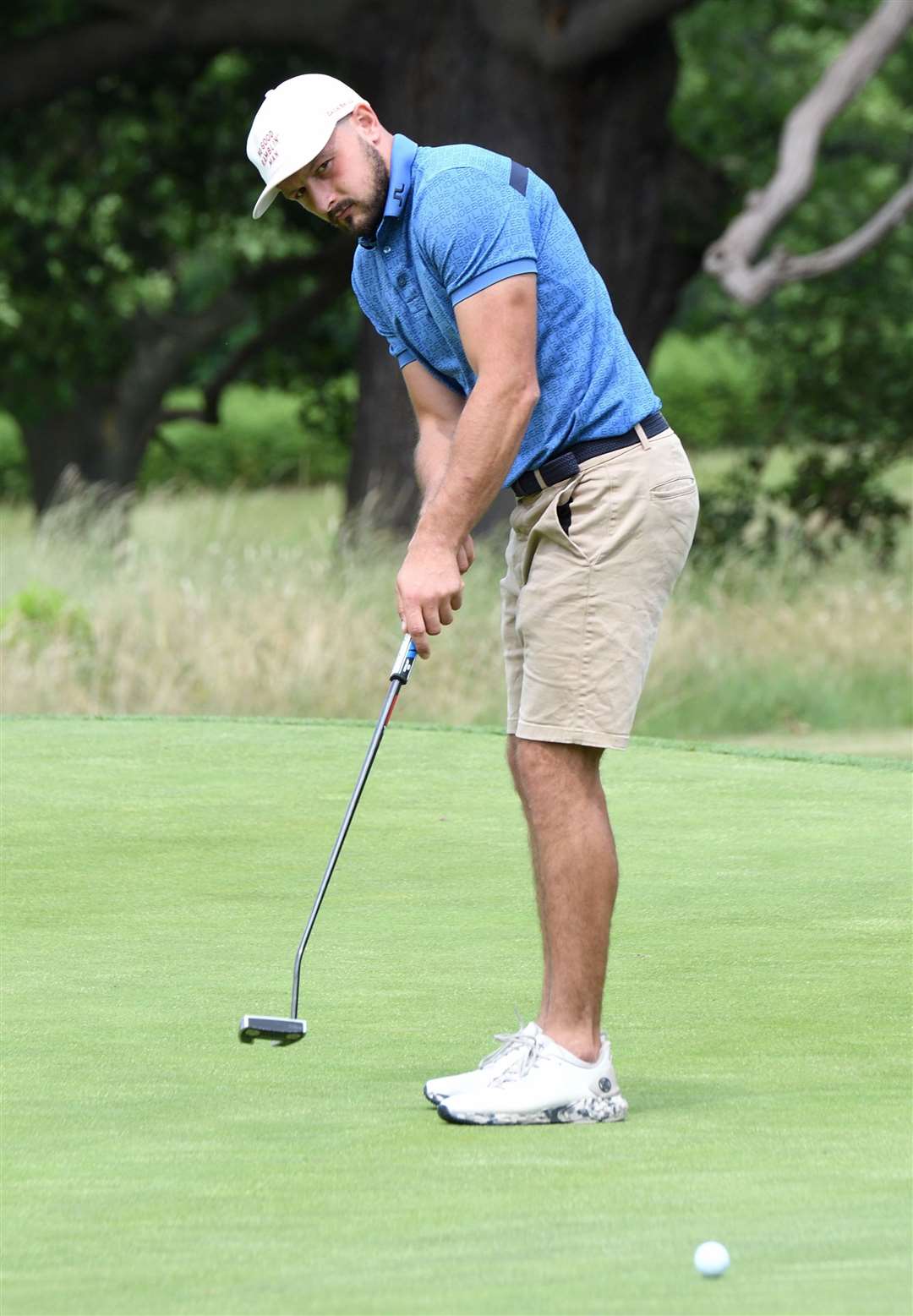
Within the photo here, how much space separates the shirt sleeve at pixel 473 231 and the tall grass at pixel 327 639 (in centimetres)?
663

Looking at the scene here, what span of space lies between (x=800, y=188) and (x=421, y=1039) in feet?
32.8

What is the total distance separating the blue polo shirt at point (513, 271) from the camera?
12.0 ft

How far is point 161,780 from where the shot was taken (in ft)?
22.8

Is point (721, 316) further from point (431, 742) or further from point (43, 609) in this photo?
point (431, 742)

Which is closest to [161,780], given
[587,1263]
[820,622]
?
[587,1263]

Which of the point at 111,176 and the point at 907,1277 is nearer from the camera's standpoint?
the point at 907,1277

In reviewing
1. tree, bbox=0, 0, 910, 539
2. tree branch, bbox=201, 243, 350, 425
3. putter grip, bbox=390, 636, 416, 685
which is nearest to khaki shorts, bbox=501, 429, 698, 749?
putter grip, bbox=390, 636, 416, 685

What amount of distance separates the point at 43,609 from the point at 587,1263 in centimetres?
801

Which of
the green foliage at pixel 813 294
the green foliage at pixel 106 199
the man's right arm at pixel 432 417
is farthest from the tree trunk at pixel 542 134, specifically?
the man's right arm at pixel 432 417

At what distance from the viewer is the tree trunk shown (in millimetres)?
14000

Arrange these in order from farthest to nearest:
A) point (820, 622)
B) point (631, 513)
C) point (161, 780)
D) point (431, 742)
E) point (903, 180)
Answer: point (903, 180) → point (820, 622) → point (431, 742) → point (161, 780) → point (631, 513)

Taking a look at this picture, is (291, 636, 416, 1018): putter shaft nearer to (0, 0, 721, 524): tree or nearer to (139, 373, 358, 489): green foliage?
(0, 0, 721, 524): tree

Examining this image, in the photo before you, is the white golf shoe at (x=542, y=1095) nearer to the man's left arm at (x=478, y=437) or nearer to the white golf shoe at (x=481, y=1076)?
the white golf shoe at (x=481, y=1076)

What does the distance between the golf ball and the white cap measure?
1909 millimetres
